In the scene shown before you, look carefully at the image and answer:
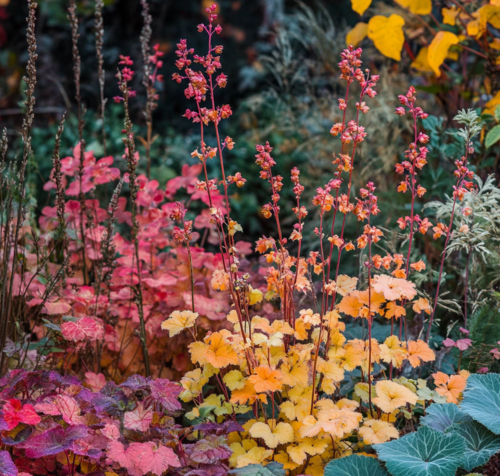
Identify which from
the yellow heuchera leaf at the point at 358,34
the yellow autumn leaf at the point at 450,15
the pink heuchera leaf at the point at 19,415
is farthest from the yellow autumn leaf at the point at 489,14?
the pink heuchera leaf at the point at 19,415

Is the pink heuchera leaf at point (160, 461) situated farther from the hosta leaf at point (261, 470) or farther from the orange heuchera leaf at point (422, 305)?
the orange heuchera leaf at point (422, 305)

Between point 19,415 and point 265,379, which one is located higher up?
point 265,379

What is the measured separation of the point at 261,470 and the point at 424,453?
0.36 metres

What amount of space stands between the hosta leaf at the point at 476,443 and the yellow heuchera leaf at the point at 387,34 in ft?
4.35

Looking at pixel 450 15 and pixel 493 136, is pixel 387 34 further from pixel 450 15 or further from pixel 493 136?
pixel 493 136

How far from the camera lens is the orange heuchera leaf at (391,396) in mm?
1229

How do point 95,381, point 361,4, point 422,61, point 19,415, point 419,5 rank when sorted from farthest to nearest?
1. point 422,61
2. point 419,5
3. point 361,4
4. point 95,381
5. point 19,415

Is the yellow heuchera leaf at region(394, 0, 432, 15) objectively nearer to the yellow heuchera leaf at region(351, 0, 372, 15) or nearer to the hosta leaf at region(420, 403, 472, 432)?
Result: the yellow heuchera leaf at region(351, 0, 372, 15)

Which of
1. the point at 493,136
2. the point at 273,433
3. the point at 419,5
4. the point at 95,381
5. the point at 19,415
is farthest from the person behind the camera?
the point at 419,5

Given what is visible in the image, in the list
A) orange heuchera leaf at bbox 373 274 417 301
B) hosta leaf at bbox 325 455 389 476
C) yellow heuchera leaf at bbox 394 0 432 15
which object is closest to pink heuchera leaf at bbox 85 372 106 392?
hosta leaf at bbox 325 455 389 476

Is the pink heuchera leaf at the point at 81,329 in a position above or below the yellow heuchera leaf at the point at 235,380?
above

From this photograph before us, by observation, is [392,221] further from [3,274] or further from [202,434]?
[3,274]

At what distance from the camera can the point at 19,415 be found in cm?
113

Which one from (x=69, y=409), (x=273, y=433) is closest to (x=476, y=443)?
(x=273, y=433)
